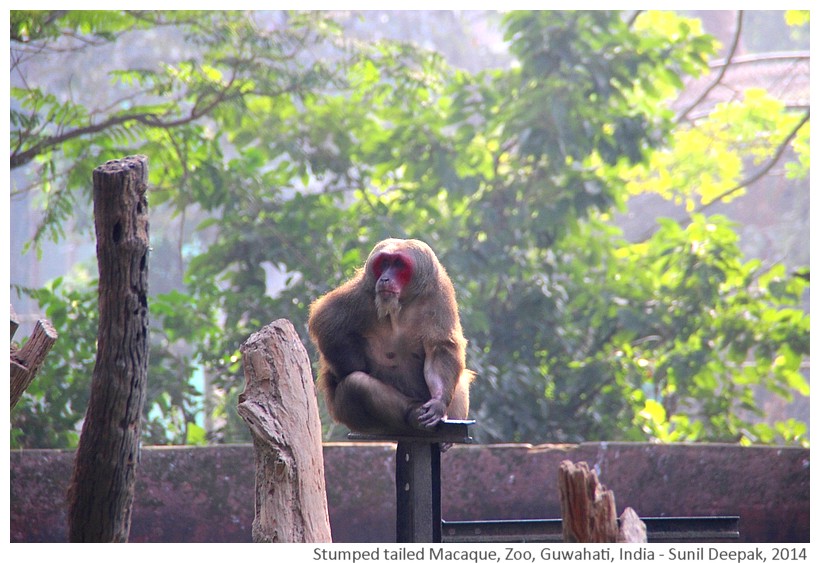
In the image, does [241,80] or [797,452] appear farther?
[241,80]

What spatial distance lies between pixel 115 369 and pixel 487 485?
3833 mm

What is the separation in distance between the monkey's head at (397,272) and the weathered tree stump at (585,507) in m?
1.76

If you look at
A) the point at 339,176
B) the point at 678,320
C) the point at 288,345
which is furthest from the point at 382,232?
the point at 288,345

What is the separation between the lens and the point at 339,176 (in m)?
10.0

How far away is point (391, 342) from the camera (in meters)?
5.00

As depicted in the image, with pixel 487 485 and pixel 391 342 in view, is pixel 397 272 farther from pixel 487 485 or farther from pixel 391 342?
pixel 487 485

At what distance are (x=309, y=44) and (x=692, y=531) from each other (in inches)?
292

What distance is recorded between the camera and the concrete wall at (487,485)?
664 centimetres

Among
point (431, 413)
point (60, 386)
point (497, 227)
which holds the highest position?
point (497, 227)

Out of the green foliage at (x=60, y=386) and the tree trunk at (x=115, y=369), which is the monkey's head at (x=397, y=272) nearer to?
the tree trunk at (x=115, y=369)

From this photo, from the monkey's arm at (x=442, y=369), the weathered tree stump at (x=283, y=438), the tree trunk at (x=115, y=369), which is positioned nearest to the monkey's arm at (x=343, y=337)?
the monkey's arm at (x=442, y=369)

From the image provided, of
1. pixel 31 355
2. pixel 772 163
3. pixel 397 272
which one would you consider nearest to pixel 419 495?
pixel 397 272

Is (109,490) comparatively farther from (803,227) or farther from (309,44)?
(803,227)

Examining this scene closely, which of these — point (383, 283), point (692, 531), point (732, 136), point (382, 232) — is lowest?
point (692, 531)
